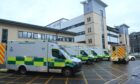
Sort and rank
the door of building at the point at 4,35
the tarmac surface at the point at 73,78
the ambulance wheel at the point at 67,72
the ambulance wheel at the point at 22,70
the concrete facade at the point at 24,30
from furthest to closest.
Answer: the concrete facade at the point at 24,30
the door of building at the point at 4,35
the ambulance wheel at the point at 22,70
the ambulance wheel at the point at 67,72
the tarmac surface at the point at 73,78

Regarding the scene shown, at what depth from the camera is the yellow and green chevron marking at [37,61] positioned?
571 inches

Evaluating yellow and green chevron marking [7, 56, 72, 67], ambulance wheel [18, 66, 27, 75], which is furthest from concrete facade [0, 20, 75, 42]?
ambulance wheel [18, 66, 27, 75]

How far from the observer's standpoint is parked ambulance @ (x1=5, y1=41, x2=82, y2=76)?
1446cm

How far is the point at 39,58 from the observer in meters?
15.4

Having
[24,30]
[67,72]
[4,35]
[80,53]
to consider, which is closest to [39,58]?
[67,72]

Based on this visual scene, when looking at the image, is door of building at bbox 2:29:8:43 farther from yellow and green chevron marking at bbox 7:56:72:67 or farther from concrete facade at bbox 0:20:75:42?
yellow and green chevron marking at bbox 7:56:72:67

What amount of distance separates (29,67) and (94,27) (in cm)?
4063

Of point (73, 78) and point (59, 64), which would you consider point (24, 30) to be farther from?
point (73, 78)

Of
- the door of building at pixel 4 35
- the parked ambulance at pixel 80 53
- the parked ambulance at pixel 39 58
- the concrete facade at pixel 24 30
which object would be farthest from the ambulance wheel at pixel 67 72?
the concrete facade at pixel 24 30

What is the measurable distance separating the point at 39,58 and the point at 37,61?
30 cm

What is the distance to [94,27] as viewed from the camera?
54375 millimetres

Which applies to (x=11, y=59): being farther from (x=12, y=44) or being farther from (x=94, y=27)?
(x=94, y=27)

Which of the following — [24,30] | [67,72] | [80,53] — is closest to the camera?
[67,72]

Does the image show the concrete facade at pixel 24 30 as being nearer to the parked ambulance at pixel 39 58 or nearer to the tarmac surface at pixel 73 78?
the tarmac surface at pixel 73 78
